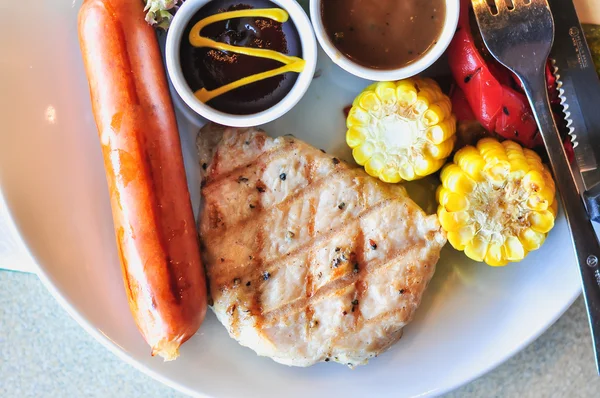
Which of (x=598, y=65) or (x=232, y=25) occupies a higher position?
(x=232, y=25)

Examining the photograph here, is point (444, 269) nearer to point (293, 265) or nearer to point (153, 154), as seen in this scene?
point (293, 265)

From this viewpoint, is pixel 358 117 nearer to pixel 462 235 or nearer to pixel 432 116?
pixel 432 116

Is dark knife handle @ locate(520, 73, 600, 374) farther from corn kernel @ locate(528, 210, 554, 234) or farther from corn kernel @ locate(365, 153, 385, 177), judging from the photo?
corn kernel @ locate(365, 153, 385, 177)

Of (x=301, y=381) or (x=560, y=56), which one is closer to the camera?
(x=560, y=56)

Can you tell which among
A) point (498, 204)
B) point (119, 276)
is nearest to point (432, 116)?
point (498, 204)

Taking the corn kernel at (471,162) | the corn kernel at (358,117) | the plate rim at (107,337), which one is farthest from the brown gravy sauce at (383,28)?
the plate rim at (107,337)

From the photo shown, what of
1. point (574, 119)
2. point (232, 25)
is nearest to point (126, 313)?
point (232, 25)

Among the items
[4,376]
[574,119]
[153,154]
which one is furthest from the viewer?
[4,376]
